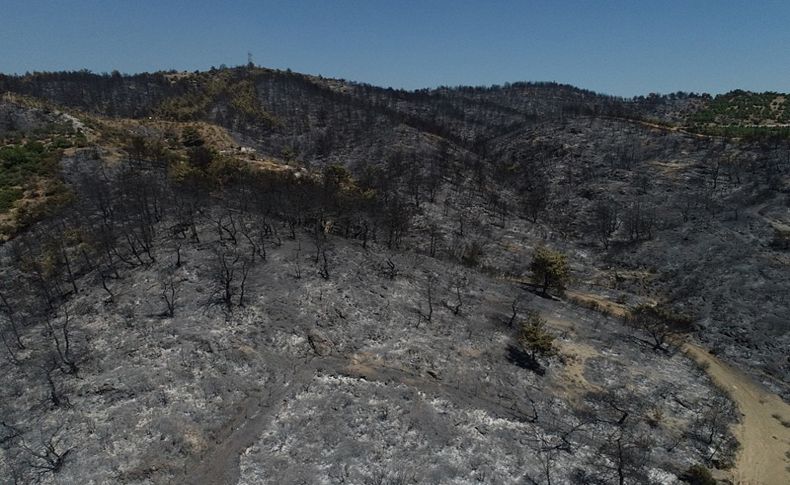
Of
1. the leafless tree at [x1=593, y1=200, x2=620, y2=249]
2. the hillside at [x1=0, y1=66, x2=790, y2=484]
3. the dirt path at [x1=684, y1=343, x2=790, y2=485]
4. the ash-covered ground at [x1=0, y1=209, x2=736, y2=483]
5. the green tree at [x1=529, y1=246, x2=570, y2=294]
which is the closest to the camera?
the ash-covered ground at [x1=0, y1=209, x2=736, y2=483]

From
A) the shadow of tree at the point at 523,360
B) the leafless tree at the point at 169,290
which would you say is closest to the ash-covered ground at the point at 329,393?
the shadow of tree at the point at 523,360

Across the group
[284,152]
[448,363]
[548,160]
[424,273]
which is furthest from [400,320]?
[548,160]

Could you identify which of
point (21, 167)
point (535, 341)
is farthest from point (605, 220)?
point (21, 167)

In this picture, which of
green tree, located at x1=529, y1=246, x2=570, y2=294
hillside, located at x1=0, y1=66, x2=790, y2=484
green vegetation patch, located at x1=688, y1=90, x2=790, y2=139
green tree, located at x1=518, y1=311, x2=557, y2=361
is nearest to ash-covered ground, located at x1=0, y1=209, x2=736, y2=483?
hillside, located at x1=0, y1=66, x2=790, y2=484

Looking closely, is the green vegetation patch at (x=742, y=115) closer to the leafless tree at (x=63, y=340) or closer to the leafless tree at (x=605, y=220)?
the leafless tree at (x=605, y=220)

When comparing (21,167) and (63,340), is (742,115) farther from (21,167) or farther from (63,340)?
(21,167)

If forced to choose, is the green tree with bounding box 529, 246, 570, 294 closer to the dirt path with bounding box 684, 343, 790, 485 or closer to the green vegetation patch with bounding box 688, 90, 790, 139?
the dirt path with bounding box 684, 343, 790, 485

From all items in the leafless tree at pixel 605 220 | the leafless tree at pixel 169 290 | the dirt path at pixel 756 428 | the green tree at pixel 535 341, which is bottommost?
the dirt path at pixel 756 428

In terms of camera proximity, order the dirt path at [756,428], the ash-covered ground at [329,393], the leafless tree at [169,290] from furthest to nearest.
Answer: the leafless tree at [169,290]
the dirt path at [756,428]
the ash-covered ground at [329,393]
